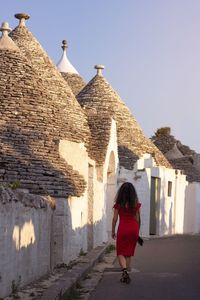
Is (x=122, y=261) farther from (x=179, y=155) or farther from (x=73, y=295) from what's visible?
(x=179, y=155)

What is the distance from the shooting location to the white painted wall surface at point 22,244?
8.30 metres

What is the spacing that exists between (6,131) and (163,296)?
7598 millimetres

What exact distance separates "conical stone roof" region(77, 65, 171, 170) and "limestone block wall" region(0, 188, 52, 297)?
1512cm

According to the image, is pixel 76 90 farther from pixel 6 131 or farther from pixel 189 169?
pixel 6 131

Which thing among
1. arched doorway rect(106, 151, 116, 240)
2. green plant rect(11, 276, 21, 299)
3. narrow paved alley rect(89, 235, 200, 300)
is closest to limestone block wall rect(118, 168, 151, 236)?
arched doorway rect(106, 151, 116, 240)

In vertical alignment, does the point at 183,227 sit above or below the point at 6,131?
below

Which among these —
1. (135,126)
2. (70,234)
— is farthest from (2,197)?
(135,126)

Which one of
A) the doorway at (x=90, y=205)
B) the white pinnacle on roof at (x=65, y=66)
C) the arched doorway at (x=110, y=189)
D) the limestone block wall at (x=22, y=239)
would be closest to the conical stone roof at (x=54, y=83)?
the doorway at (x=90, y=205)

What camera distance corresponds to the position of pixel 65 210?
44.5ft

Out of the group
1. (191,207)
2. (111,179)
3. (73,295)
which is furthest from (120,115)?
(73,295)

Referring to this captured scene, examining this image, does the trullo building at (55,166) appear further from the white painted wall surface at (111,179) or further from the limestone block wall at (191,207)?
the limestone block wall at (191,207)

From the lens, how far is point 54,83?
21.7 m

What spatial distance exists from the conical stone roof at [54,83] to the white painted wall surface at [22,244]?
7.63 meters

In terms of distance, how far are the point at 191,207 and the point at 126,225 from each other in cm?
2579
